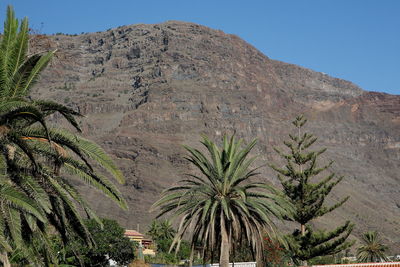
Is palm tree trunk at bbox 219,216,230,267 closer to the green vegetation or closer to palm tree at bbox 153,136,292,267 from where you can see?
palm tree at bbox 153,136,292,267

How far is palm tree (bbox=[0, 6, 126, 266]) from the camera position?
13102mm

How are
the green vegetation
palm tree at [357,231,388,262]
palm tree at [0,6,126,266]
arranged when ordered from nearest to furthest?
1. palm tree at [0,6,126,266]
2. the green vegetation
3. palm tree at [357,231,388,262]

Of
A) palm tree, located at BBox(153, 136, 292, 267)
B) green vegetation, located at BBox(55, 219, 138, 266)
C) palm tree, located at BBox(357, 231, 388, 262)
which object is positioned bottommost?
palm tree, located at BBox(357, 231, 388, 262)

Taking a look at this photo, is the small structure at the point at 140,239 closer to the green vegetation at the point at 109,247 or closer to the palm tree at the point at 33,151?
the green vegetation at the point at 109,247

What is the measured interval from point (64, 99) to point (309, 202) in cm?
16435

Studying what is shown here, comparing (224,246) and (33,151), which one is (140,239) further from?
(33,151)

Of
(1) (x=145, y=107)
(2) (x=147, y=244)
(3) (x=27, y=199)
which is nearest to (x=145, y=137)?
(1) (x=145, y=107)

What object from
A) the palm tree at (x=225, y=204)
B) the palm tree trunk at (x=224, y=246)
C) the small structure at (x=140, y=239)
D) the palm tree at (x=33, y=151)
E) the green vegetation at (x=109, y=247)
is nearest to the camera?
the palm tree at (x=33, y=151)

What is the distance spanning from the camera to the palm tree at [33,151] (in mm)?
13102

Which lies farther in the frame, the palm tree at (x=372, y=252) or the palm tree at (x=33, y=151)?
the palm tree at (x=372, y=252)

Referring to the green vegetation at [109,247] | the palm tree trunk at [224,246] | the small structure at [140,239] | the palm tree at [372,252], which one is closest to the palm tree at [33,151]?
the palm tree trunk at [224,246]

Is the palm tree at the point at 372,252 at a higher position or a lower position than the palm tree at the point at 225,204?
lower

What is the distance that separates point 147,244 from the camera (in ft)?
291

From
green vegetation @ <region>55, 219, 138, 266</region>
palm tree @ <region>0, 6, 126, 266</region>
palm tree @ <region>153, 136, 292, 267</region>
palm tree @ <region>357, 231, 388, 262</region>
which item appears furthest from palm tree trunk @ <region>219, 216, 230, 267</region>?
palm tree @ <region>357, 231, 388, 262</region>
